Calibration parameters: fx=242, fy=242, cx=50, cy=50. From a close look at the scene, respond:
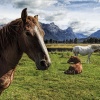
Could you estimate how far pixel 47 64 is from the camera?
3.94 m

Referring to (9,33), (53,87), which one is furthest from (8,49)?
(53,87)

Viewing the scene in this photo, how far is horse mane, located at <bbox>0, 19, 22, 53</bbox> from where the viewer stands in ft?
14.3

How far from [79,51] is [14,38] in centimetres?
1849

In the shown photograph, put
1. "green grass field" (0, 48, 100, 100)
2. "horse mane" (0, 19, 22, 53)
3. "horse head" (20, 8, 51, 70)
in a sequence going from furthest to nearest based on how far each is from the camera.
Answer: "green grass field" (0, 48, 100, 100)
"horse mane" (0, 19, 22, 53)
"horse head" (20, 8, 51, 70)

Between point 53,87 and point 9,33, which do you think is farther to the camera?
point 53,87

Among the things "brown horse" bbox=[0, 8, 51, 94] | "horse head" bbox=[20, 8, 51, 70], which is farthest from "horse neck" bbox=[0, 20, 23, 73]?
"horse head" bbox=[20, 8, 51, 70]

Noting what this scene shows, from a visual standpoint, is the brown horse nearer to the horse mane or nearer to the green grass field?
the horse mane

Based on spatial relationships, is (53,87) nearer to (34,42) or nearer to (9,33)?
(9,33)

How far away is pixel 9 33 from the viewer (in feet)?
14.4

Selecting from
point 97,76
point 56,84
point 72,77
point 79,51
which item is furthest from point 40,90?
point 79,51

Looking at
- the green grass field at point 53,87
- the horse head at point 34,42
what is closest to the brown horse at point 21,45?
the horse head at point 34,42

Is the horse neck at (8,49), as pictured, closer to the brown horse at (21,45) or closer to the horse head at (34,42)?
the brown horse at (21,45)

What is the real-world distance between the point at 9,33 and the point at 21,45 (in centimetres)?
33

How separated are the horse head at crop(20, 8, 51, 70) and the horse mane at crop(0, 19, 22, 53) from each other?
208mm
